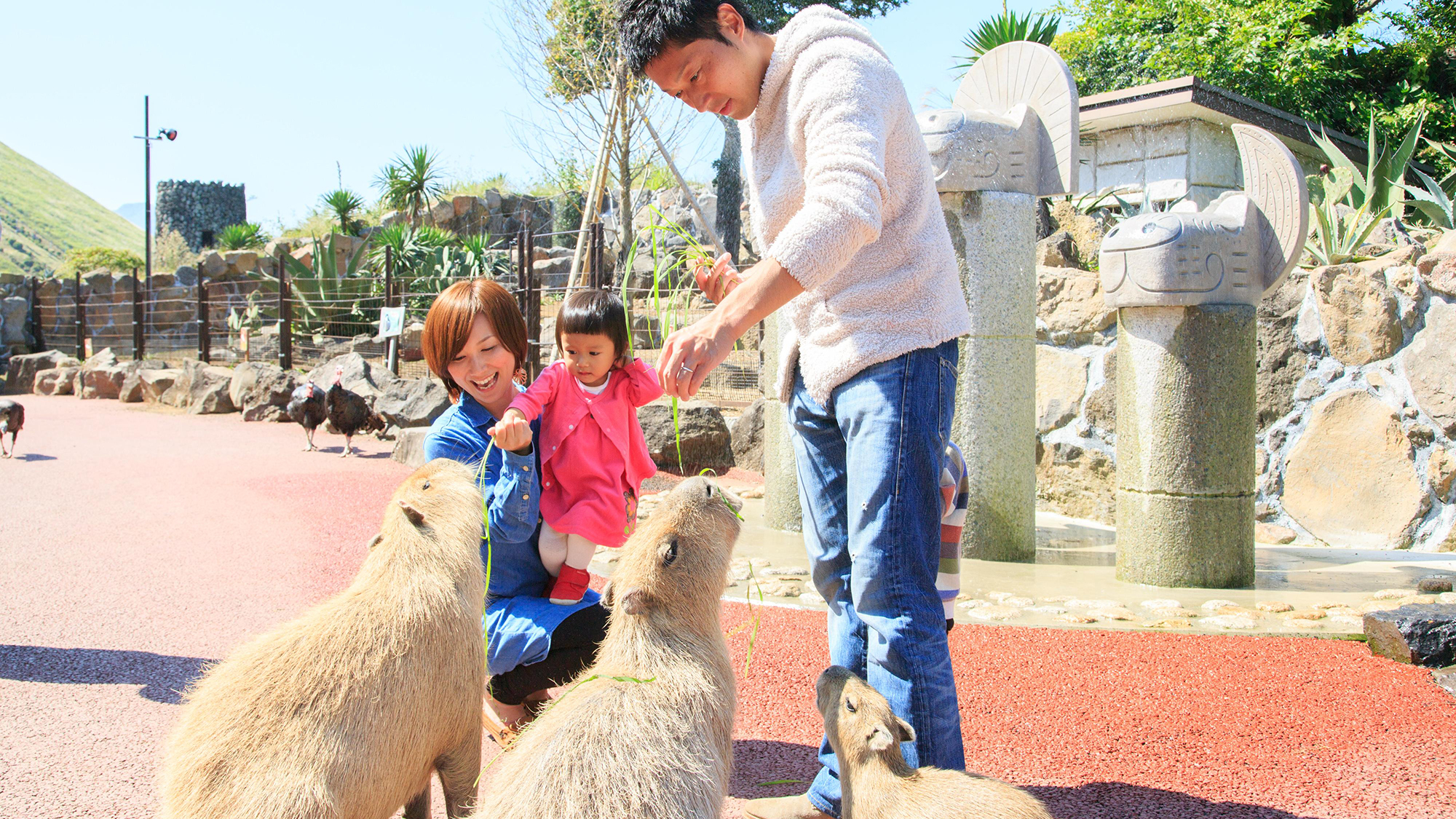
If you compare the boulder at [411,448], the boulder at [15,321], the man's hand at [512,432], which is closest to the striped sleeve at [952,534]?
the man's hand at [512,432]

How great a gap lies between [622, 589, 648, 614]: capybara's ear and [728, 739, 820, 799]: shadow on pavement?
0.76m

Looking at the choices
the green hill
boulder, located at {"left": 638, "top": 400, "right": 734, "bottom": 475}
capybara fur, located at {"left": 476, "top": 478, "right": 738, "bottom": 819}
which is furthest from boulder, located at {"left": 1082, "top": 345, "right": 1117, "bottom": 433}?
the green hill

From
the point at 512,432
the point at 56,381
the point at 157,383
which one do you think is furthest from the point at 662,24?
the point at 56,381

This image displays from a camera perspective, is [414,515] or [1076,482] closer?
[414,515]

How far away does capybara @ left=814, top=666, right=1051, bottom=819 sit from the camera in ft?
6.59

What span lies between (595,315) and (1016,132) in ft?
11.3

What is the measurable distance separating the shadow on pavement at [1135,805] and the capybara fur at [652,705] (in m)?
1.10

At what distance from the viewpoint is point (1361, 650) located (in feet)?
12.5

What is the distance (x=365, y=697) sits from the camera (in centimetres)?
205

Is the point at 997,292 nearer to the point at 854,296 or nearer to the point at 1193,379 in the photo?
the point at 1193,379

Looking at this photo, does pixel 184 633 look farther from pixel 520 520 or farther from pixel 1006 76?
pixel 1006 76

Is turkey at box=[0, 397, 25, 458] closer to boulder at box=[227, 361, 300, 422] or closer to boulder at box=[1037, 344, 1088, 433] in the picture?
boulder at box=[227, 361, 300, 422]

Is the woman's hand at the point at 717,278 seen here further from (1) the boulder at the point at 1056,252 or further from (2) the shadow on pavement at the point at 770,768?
(1) the boulder at the point at 1056,252

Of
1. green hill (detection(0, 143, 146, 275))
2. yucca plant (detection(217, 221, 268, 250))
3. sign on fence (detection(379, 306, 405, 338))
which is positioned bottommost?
sign on fence (detection(379, 306, 405, 338))
